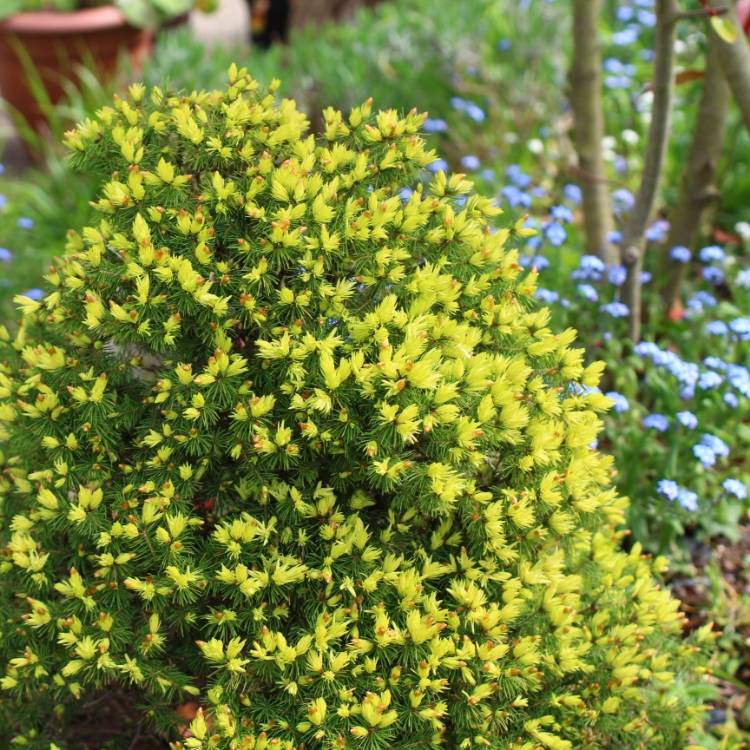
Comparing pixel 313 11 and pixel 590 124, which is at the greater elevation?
pixel 590 124

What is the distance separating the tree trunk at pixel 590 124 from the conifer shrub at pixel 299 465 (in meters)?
1.59

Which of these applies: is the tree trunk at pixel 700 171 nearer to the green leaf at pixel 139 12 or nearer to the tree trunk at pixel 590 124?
the tree trunk at pixel 590 124

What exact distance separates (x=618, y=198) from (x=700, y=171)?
0.57 meters

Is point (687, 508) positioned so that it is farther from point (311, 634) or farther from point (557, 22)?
point (557, 22)

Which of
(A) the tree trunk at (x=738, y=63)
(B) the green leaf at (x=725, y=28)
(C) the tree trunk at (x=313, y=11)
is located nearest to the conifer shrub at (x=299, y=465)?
(B) the green leaf at (x=725, y=28)

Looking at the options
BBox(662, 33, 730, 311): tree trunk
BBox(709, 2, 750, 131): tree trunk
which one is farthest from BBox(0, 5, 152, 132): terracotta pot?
BBox(709, 2, 750, 131): tree trunk

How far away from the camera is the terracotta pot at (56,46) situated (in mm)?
5379

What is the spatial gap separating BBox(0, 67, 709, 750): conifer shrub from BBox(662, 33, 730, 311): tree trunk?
1.76 metres

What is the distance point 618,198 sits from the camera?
402cm

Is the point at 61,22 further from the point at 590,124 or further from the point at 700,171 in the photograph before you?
the point at 700,171

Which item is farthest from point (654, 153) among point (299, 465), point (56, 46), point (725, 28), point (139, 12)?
point (56, 46)

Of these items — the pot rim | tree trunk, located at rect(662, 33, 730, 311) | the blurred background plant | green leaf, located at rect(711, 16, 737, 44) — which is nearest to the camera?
green leaf, located at rect(711, 16, 737, 44)

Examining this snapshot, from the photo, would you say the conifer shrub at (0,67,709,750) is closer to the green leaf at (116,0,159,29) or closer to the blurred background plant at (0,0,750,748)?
the blurred background plant at (0,0,750,748)

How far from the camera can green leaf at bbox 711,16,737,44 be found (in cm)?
244
